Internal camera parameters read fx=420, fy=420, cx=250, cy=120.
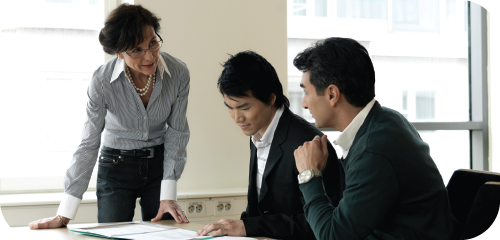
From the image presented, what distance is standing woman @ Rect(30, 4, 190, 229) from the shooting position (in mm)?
1716

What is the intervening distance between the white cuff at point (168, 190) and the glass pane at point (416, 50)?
86.2 inches

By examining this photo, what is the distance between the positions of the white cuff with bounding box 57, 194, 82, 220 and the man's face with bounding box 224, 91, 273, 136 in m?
0.70

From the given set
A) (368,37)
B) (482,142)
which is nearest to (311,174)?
(368,37)

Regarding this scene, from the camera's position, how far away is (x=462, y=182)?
1.24m

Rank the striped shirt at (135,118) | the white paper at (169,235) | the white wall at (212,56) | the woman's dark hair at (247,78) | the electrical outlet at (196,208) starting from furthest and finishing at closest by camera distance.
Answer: the white wall at (212,56), the electrical outlet at (196,208), the striped shirt at (135,118), the woman's dark hair at (247,78), the white paper at (169,235)

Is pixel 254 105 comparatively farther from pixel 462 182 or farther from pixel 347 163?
pixel 462 182

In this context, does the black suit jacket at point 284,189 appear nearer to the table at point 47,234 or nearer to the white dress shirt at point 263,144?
the white dress shirt at point 263,144

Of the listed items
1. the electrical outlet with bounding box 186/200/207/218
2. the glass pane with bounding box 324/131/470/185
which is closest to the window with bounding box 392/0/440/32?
the glass pane with bounding box 324/131/470/185

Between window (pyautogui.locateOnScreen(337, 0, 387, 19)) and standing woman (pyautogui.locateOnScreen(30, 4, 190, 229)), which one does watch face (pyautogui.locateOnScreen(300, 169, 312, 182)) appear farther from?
window (pyautogui.locateOnScreen(337, 0, 387, 19))

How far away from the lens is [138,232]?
1371 mm

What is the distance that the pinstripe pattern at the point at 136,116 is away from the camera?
176cm

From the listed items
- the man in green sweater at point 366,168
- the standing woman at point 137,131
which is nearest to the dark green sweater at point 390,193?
the man in green sweater at point 366,168

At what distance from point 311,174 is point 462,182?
0.47 m

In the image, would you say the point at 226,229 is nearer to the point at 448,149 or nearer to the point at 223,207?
the point at 223,207
